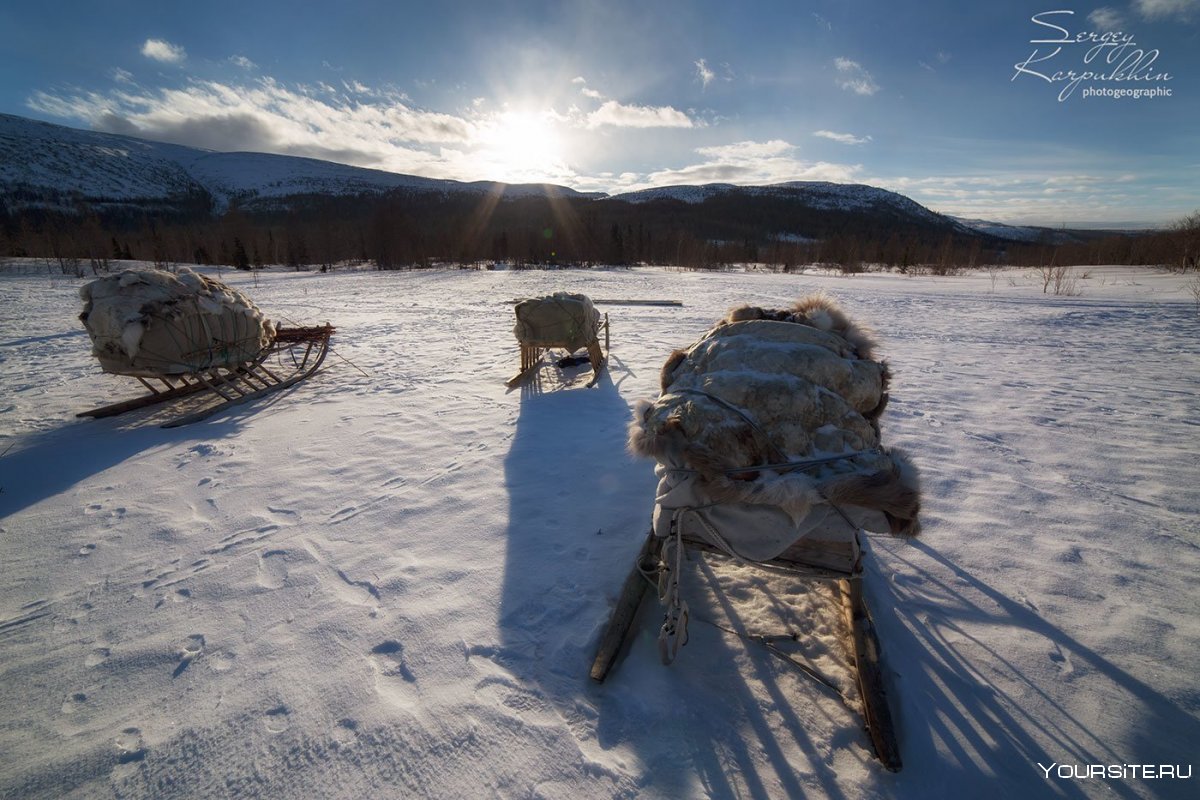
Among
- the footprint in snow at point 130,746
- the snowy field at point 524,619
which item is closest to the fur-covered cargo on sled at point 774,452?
the snowy field at point 524,619

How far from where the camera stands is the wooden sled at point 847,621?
188 cm

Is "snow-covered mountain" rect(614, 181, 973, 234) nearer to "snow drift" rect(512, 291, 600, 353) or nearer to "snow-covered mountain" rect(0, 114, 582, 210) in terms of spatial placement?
"snow-covered mountain" rect(0, 114, 582, 210)

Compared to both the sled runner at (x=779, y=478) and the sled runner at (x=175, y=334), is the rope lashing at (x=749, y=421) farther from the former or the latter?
the sled runner at (x=175, y=334)

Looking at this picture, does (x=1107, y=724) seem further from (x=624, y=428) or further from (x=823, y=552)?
(x=624, y=428)

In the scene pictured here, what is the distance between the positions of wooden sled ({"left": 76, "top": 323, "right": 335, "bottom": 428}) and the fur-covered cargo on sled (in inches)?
238

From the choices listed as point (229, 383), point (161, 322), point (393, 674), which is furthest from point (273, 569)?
point (229, 383)

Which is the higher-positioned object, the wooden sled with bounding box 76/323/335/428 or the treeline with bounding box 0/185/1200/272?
the treeline with bounding box 0/185/1200/272

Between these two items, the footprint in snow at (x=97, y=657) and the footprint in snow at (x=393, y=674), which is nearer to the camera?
the footprint in snow at (x=393, y=674)

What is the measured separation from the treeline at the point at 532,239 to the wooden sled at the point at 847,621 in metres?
33.1

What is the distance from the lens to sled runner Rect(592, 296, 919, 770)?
6.47 ft

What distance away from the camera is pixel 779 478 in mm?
1964

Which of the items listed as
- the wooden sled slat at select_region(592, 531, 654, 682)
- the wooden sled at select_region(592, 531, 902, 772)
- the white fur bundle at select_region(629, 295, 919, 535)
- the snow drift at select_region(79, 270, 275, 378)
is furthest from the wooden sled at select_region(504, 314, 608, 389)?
the wooden sled at select_region(592, 531, 902, 772)

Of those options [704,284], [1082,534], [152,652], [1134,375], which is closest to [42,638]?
[152,652]

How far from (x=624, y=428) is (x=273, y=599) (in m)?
3.42
